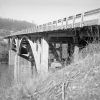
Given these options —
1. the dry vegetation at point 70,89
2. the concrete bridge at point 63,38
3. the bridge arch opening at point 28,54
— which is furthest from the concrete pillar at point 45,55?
the bridge arch opening at point 28,54

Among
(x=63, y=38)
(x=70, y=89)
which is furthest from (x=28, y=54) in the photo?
(x=70, y=89)

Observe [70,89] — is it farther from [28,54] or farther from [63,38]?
[28,54]

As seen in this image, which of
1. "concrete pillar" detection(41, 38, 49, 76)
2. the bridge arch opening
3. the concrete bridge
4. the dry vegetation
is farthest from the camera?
the bridge arch opening

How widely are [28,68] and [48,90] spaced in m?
24.9

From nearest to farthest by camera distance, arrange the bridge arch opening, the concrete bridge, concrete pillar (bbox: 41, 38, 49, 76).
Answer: the concrete bridge
concrete pillar (bbox: 41, 38, 49, 76)
the bridge arch opening

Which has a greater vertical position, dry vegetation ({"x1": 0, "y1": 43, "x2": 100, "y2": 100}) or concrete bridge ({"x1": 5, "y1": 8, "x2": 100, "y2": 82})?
concrete bridge ({"x1": 5, "y1": 8, "x2": 100, "y2": 82})

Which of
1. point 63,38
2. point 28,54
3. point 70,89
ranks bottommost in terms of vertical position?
point 70,89

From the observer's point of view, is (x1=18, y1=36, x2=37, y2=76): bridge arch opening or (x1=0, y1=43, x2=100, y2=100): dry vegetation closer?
(x1=0, y1=43, x2=100, y2=100): dry vegetation

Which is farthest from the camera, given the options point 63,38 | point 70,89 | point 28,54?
point 28,54

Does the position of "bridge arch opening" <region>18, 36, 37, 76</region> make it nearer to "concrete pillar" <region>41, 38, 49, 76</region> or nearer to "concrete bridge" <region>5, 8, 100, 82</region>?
"concrete bridge" <region>5, 8, 100, 82</region>

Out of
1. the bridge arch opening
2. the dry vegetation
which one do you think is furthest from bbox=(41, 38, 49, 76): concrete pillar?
the bridge arch opening

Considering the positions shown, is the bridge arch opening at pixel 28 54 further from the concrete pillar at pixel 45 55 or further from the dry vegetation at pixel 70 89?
the dry vegetation at pixel 70 89

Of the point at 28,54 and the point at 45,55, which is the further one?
the point at 28,54

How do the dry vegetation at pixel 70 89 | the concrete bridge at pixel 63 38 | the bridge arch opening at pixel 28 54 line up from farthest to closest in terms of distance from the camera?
the bridge arch opening at pixel 28 54, the concrete bridge at pixel 63 38, the dry vegetation at pixel 70 89
